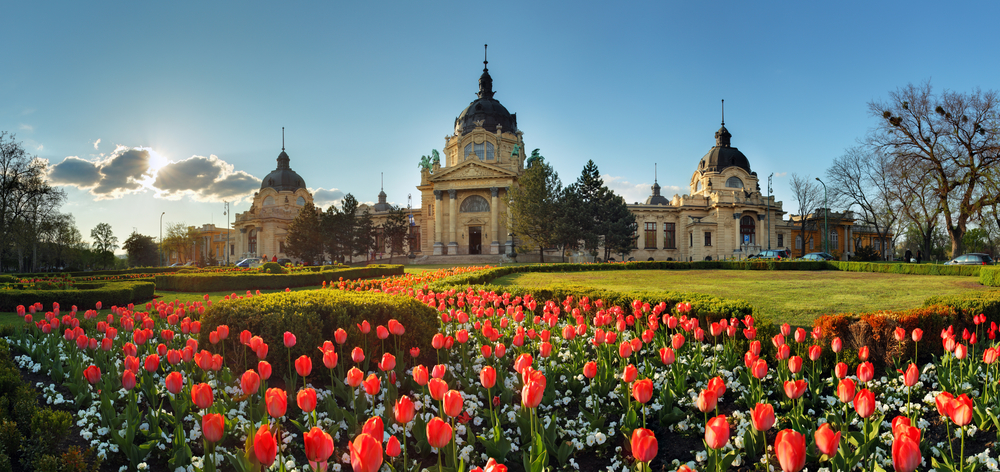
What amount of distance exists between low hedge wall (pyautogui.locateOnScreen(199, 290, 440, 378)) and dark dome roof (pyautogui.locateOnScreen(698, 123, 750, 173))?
2171 inches

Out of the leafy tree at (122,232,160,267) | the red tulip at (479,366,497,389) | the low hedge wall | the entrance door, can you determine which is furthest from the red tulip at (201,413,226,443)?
the leafy tree at (122,232,160,267)

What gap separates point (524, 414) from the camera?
3709 mm

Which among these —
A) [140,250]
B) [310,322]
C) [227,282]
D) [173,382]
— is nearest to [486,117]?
[227,282]

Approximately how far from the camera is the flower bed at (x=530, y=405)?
2650 millimetres

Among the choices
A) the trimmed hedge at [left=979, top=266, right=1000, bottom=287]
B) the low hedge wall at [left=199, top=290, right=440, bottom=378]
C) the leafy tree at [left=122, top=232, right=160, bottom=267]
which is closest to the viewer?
Answer: the low hedge wall at [left=199, top=290, right=440, bottom=378]

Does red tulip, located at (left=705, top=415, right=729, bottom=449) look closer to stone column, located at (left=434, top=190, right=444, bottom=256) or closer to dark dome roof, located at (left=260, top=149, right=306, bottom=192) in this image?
stone column, located at (left=434, top=190, right=444, bottom=256)

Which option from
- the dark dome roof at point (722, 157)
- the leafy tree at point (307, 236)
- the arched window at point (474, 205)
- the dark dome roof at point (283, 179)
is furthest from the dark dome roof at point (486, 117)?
the dark dome roof at point (283, 179)

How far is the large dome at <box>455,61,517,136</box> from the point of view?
180 feet

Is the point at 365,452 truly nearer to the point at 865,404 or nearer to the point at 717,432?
the point at 717,432

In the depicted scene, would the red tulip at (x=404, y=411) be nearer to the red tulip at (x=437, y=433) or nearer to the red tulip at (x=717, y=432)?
the red tulip at (x=437, y=433)

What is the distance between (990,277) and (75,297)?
25.7 m

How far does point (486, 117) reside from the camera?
55.0 metres

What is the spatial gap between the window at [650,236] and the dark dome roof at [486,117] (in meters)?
18.7

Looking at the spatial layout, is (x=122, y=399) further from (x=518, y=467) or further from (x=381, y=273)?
(x=381, y=273)
